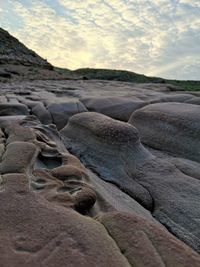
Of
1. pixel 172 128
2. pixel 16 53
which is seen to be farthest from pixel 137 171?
pixel 16 53

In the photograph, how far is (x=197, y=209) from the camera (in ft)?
13.0

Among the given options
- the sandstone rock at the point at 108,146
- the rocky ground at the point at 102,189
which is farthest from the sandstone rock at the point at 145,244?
the sandstone rock at the point at 108,146

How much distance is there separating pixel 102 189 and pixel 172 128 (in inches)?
89.3

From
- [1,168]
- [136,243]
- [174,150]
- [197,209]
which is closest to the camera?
[136,243]

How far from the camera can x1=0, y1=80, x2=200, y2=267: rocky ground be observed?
2.38 m

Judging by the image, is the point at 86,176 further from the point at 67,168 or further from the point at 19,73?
the point at 19,73

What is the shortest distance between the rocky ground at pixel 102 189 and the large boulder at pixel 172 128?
1 cm

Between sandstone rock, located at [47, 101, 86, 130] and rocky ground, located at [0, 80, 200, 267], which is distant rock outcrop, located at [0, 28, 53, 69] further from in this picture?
rocky ground, located at [0, 80, 200, 267]

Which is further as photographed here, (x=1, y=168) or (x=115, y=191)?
(x=115, y=191)

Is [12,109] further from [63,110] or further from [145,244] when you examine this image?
[145,244]

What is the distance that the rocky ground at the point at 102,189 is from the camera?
238 centimetres

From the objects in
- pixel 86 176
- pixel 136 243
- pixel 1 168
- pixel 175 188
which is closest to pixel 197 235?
pixel 175 188

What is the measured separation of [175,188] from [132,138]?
3.23 ft

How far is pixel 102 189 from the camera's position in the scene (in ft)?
12.7
